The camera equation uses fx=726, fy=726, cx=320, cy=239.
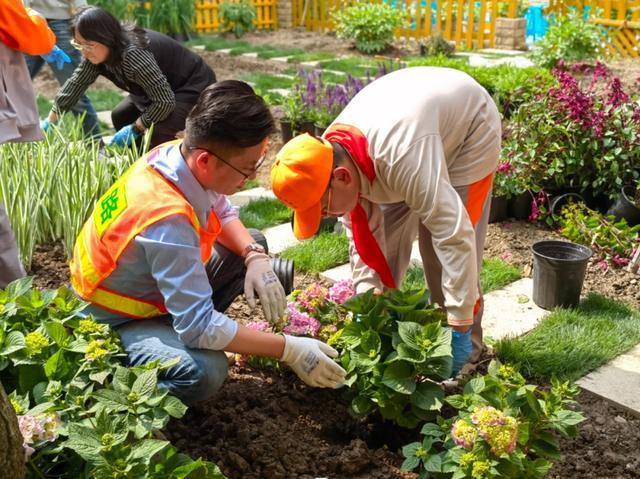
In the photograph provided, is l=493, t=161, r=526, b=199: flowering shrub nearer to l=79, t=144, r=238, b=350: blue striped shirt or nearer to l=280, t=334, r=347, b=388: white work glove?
l=280, t=334, r=347, b=388: white work glove

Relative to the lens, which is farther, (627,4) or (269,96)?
(627,4)

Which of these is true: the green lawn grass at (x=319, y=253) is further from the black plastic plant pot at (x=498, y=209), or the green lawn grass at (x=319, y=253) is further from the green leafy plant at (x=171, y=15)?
the green leafy plant at (x=171, y=15)

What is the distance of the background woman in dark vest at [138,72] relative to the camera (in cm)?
396

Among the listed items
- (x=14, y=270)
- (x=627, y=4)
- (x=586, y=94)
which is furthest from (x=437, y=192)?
(x=627, y=4)

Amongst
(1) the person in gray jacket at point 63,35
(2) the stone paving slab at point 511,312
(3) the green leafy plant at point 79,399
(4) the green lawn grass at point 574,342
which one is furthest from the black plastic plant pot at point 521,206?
(1) the person in gray jacket at point 63,35

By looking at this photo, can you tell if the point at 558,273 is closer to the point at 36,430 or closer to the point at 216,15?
the point at 36,430

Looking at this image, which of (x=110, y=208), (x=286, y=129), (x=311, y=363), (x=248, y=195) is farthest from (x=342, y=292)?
(x=286, y=129)

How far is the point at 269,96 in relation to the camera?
679 centimetres

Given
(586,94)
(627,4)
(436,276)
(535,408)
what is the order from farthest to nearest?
(627,4) → (586,94) → (436,276) → (535,408)

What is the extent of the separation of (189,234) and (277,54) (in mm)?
8824

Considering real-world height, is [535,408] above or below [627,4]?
below

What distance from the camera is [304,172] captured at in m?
2.19

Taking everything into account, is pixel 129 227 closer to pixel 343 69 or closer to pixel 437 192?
pixel 437 192

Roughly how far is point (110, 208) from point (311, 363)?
2.62 ft
